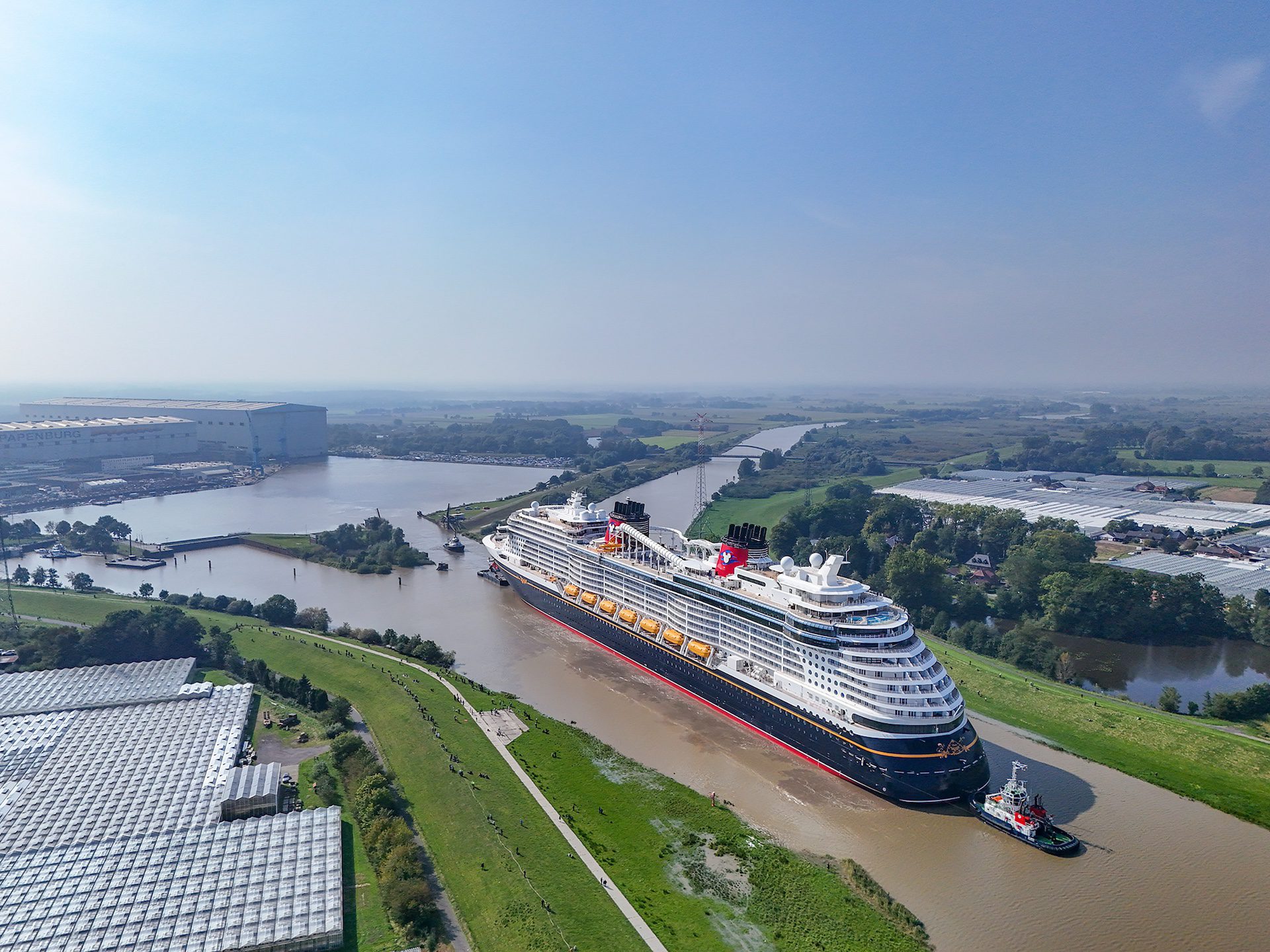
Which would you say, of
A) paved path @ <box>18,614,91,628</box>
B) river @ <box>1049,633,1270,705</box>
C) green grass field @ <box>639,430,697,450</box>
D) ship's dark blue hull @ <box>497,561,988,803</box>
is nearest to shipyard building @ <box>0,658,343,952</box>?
paved path @ <box>18,614,91,628</box>

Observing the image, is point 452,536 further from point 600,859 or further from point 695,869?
point 695,869

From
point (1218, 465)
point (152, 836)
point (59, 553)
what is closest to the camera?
point (152, 836)

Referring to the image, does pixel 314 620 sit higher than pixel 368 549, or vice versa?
pixel 368 549

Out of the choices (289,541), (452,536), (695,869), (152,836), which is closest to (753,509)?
(452,536)

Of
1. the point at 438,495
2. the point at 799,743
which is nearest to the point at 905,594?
the point at 799,743

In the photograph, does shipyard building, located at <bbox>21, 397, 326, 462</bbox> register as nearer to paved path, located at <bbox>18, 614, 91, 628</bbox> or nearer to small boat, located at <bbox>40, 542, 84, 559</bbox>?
small boat, located at <bbox>40, 542, 84, 559</bbox>

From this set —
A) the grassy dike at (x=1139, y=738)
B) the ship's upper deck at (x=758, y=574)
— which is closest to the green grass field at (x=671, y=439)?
the ship's upper deck at (x=758, y=574)
